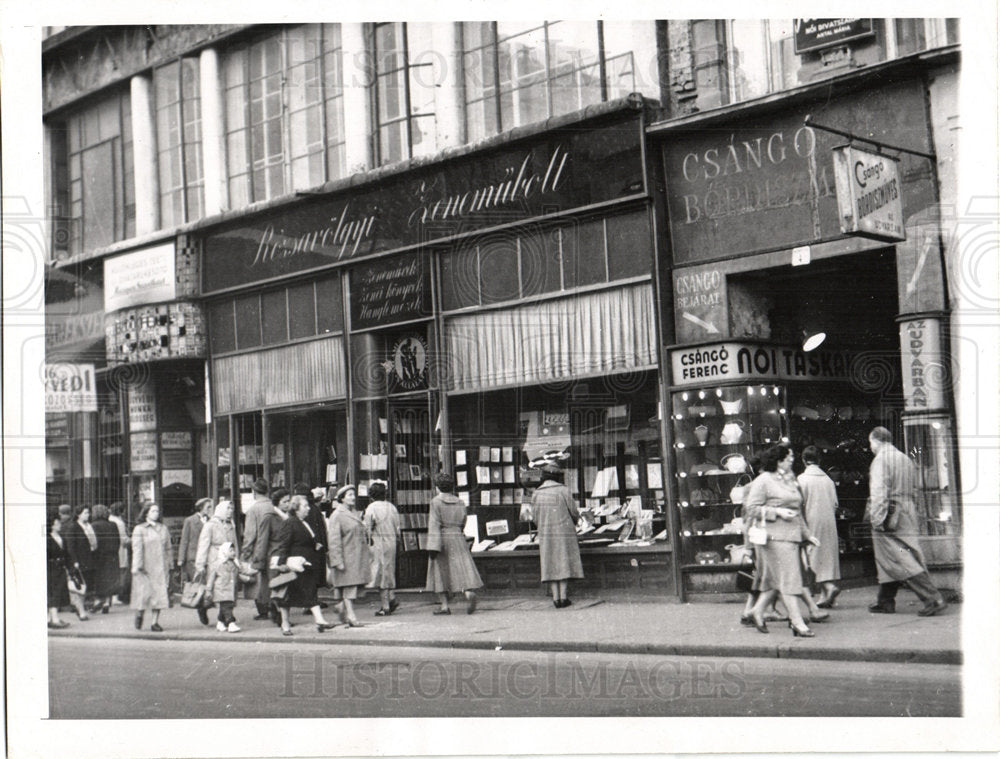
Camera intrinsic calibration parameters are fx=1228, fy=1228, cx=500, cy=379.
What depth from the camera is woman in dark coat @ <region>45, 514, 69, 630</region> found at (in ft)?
47.6

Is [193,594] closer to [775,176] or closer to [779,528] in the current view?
[779,528]

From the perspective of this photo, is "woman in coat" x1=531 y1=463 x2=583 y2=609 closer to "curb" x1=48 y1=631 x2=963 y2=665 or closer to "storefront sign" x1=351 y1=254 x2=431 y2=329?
"curb" x1=48 y1=631 x2=963 y2=665

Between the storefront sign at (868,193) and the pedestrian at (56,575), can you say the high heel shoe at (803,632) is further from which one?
the pedestrian at (56,575)

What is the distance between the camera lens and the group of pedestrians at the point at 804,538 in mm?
10922

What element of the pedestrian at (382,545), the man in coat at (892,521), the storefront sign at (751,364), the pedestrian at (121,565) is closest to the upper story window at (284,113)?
the pedestrian at (382,545)

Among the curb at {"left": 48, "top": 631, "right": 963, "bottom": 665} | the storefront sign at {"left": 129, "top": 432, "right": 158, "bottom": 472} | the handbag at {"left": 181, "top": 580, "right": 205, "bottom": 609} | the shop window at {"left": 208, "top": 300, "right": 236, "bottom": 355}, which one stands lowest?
the curb at {"left": 48, "top": 631, "right": 963, "bottom": 665}

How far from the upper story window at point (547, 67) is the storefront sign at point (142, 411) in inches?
288

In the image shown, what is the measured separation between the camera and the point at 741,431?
13203 mm

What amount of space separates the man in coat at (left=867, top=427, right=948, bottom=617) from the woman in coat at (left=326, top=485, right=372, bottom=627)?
230 inches

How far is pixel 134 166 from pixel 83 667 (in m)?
9.64

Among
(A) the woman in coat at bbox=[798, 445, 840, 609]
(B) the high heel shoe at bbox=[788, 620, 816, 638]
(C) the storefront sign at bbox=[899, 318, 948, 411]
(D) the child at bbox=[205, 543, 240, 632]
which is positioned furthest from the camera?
(D) the child at bbox=[205, 543, 240, 632]

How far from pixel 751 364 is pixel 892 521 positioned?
8.64 feet

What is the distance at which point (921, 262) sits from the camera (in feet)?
38.2

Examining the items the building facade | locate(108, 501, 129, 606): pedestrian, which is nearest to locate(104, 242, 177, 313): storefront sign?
the building facade
